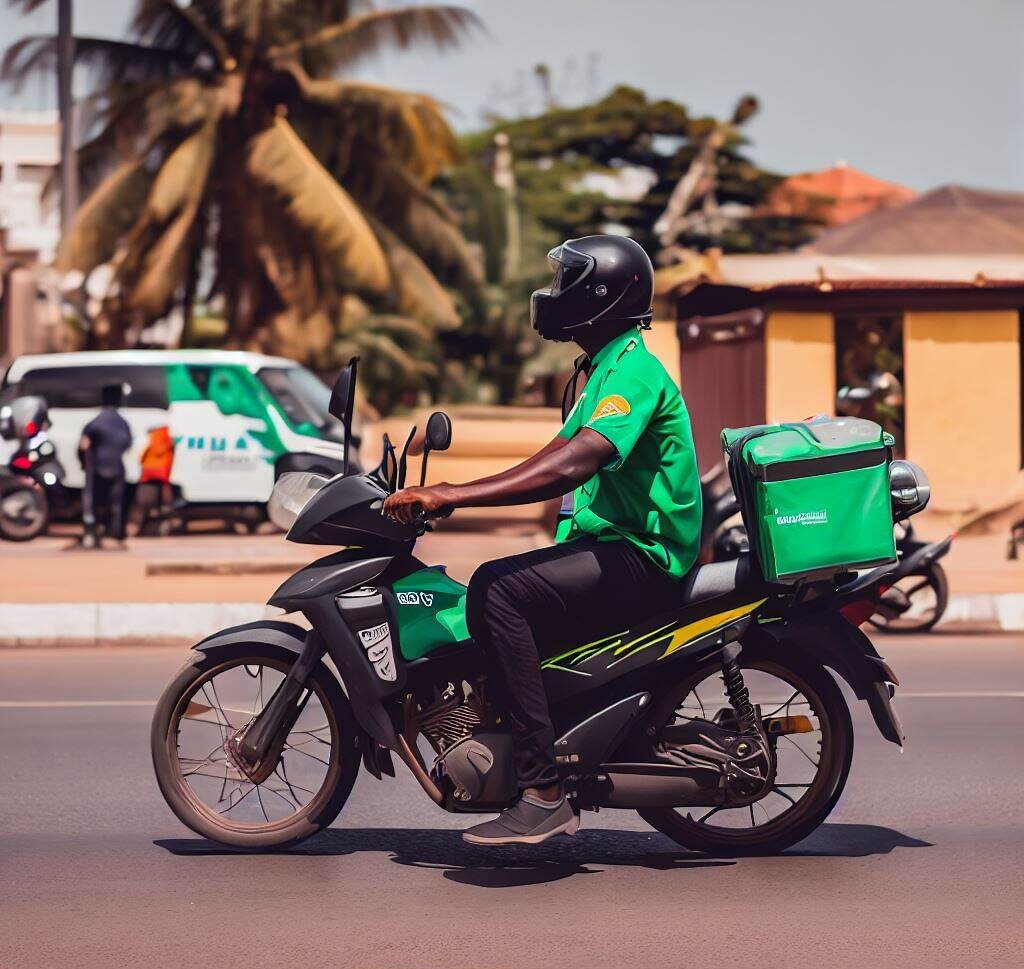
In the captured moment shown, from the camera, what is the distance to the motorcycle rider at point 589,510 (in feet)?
16.5

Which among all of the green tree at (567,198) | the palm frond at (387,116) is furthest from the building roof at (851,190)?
the palm frond at (387,116)

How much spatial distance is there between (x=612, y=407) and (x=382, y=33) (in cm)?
2553

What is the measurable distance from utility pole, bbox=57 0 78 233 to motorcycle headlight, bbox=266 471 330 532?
2264cm

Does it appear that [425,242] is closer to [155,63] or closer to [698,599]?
[155,63]

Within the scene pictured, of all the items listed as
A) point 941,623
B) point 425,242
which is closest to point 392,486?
point 941,623

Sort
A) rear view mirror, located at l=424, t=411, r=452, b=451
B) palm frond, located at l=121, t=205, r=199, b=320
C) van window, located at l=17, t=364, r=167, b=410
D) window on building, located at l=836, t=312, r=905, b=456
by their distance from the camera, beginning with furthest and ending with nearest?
palm frond, located at l=121, t=205, r=199, b=320
window on building, located at l=836, t=312, r=905, b=456
van window, located at l=17, t=364, r=167, b=410
rear view mirror, located at l=424, t=411, r=452, b=451

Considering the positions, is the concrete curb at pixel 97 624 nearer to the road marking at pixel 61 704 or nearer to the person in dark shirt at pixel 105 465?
the road marking at pixel 61 704

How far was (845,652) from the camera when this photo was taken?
538cm

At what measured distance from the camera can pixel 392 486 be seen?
525 cm

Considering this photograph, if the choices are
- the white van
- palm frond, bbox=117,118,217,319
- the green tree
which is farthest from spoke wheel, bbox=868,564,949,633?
the green tree

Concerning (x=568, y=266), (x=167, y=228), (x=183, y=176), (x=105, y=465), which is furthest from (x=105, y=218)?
(x=568, y=266)

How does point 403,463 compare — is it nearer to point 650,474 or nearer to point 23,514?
point 650,474

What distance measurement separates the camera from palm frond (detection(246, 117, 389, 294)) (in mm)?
Result: 27203

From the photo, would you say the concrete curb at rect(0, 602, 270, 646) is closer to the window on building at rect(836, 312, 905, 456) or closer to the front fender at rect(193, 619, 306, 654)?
the front fender at rect(193, 619, 306, 654)
